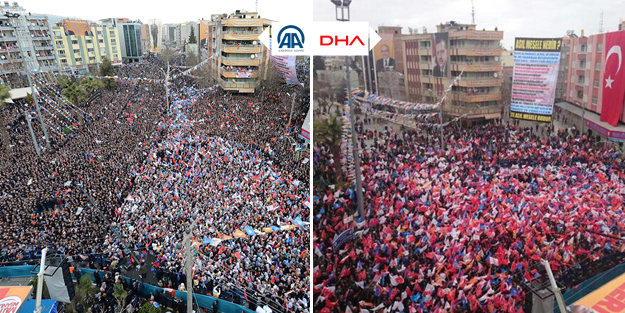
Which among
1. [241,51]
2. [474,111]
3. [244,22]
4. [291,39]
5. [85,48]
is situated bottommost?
[474,111]

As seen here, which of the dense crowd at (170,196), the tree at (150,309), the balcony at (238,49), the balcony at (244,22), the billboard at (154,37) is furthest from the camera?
the billboard at (154,37)

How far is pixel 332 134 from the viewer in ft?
17.8

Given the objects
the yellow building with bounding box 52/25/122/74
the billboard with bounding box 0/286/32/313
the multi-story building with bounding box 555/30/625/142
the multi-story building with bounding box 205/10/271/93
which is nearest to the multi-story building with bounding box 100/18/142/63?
the yellow building with bounding box 52/25/122/74

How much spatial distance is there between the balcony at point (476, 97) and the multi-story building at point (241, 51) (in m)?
20.2

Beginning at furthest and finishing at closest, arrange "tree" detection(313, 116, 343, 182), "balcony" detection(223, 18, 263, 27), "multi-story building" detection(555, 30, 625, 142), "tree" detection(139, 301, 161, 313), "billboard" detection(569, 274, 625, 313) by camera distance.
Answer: "balcony" detection(223, 18, 263, 27) → "tree" detection(139, 301, 161, 313) → "multi-story building" detection(555, 30, 625, 142) → "billboard" detection(569, 274, 625, 313) → "tree" detection(313, 116, 343, 182)

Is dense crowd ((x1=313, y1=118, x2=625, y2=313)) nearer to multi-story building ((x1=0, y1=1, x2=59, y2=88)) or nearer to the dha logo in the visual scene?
the dha logo

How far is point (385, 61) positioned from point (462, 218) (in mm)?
2705

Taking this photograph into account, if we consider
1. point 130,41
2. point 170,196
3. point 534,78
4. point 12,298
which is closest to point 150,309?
point 12,298

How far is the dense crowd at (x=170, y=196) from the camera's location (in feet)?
28.5

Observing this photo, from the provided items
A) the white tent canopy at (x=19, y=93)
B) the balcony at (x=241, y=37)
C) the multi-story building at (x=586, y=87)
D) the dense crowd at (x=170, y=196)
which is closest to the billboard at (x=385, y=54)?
the multi-story building at (x=586, y=87)

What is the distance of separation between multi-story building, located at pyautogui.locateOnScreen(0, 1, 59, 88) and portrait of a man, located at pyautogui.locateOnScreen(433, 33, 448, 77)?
90.1 feet

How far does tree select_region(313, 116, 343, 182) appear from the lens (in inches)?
212

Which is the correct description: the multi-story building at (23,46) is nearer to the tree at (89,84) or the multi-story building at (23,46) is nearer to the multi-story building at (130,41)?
the tree at (89,84)

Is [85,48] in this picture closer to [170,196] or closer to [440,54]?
[170,196]
